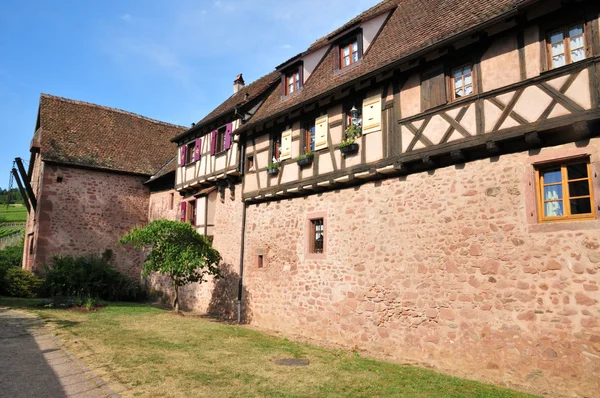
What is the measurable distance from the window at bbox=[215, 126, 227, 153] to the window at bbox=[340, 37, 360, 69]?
18.6 ft

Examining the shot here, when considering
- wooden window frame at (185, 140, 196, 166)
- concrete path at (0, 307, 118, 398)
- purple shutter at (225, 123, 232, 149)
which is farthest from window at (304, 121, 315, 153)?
wooden window frame at (185, 140, 196, 166)

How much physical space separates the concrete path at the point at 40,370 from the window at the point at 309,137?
732 centimetres

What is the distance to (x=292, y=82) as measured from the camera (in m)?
13.8

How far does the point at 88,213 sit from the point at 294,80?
12.9m

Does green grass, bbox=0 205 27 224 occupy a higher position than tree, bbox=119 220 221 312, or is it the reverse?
green grass, bbox=0 205 27 224

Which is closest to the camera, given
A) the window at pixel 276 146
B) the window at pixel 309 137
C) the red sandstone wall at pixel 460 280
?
the red sandstone wall at pixel 460 280

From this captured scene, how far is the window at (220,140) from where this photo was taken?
626 inches

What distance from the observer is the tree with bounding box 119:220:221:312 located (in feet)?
44.4

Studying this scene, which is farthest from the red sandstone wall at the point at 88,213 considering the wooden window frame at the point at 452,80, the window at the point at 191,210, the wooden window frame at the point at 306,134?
the wooden window frame at the point at 452,80

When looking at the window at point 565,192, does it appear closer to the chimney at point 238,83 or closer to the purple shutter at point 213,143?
the purple shutter at point 213,143

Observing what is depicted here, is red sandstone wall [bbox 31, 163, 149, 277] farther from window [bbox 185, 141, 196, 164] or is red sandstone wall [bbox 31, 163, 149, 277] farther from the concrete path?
the concrete path

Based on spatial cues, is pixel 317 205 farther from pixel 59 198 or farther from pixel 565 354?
pixel 59 198

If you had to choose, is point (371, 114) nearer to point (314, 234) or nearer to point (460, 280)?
point (314, 234)

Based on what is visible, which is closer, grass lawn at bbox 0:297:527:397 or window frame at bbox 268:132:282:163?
grass lawn at bbox 0:297:527:397
